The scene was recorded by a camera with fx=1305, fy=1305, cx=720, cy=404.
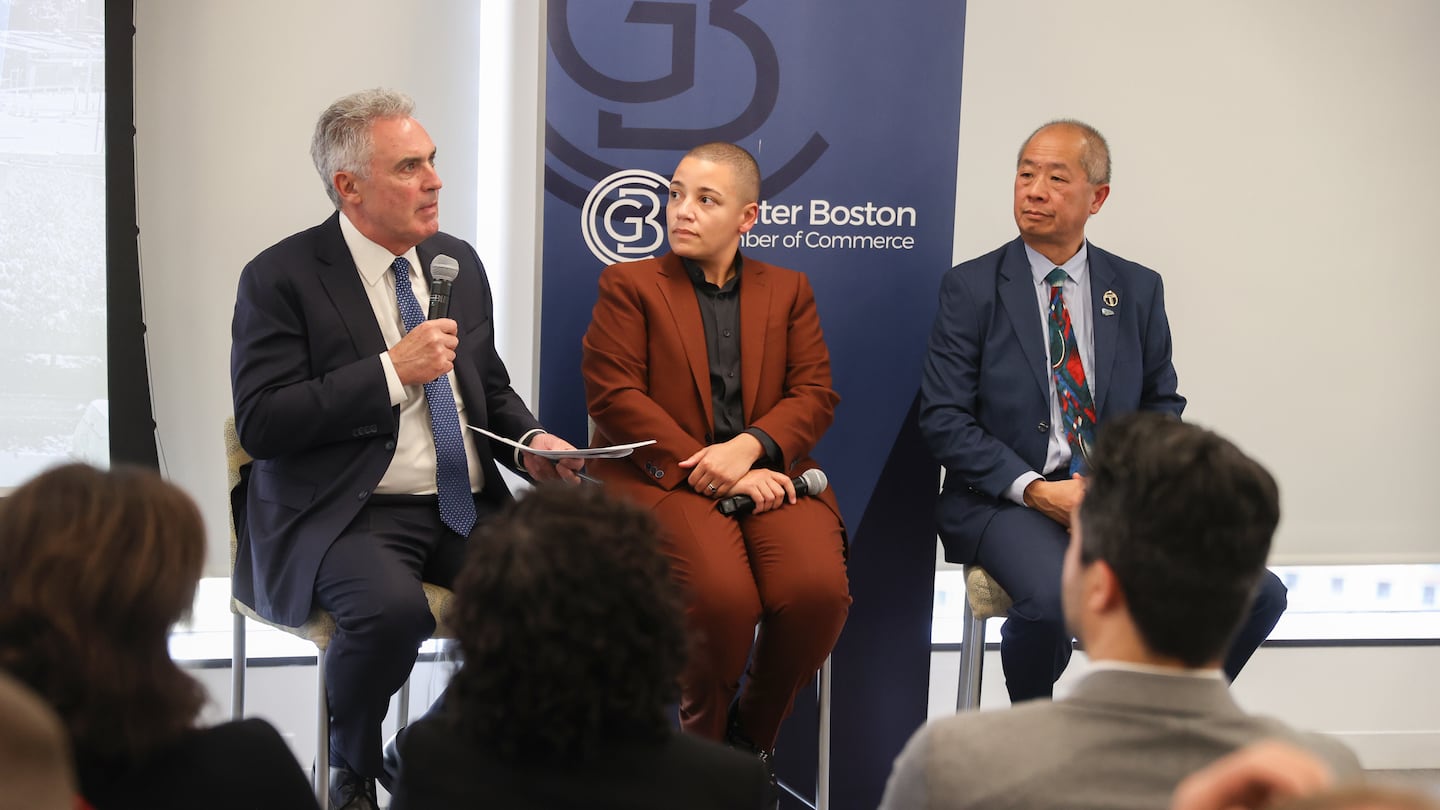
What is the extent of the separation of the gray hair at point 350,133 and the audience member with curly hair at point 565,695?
1.83 metres

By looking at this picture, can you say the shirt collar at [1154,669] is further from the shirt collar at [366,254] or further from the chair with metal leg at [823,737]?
the shirt collar at [366,254]

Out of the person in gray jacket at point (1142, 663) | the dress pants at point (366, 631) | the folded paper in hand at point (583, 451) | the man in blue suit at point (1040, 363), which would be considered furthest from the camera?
the man in blue suit at point (1040, 363)

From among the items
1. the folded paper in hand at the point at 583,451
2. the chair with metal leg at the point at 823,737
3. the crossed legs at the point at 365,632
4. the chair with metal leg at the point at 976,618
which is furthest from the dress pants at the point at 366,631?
the chair with metal leg at the point at 976,618

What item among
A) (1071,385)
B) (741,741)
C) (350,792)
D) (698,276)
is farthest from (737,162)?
(350,792)

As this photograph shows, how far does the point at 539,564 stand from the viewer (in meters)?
1.42

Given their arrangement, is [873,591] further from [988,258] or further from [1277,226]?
[1277,226]

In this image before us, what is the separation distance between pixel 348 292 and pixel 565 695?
1855 mm

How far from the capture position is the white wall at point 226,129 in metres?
3.67

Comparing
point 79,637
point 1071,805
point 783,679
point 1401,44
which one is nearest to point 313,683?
point 783,679

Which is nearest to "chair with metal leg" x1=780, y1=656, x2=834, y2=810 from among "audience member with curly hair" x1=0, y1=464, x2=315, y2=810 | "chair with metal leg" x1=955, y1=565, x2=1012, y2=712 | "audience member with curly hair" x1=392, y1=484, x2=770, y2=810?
"chair with metal leg" x1=955, y1=565, x2=1012, y2=712

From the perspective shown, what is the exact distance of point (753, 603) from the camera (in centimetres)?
294

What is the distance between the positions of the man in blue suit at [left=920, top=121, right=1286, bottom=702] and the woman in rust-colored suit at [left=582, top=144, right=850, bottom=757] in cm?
33

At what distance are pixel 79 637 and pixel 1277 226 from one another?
4000mm

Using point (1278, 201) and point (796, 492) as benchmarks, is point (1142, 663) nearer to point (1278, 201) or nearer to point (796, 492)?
point (796, 492)
